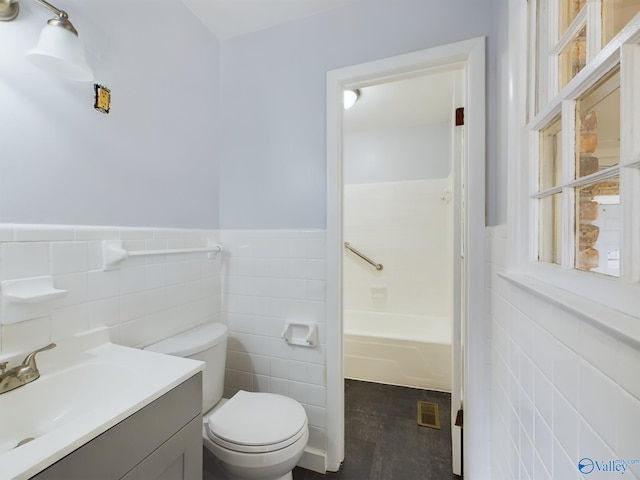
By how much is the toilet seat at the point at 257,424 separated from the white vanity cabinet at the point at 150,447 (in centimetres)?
23

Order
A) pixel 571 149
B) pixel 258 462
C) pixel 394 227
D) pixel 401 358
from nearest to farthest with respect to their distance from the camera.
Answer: pixel 571 149, pixel 258 462, pixel 401 358, pixel 394 227

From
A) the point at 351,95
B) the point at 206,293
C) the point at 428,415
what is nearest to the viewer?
the point at 206,293

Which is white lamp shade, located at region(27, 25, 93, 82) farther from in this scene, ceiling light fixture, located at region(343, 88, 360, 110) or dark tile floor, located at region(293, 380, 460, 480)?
dark tile floor, located at region(293, 380, 460, 480)

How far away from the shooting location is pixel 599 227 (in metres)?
0.59

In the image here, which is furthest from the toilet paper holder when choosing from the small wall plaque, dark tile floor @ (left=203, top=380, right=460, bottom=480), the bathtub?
the small wall plaque

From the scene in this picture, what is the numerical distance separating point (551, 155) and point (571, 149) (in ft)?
0.61

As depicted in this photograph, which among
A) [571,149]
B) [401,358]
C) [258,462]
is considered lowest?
[401,358]

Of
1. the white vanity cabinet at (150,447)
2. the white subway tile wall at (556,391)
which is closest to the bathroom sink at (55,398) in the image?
the white vanity cabinet at (150,447)

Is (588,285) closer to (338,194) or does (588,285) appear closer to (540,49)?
(540,49)

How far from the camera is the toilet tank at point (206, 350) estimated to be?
119 centimetres


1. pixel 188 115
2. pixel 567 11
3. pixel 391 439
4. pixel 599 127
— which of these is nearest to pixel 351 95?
pixel 188 115

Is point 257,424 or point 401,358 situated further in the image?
point 401,358

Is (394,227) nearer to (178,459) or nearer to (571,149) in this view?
(571,149)

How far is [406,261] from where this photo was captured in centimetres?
289
